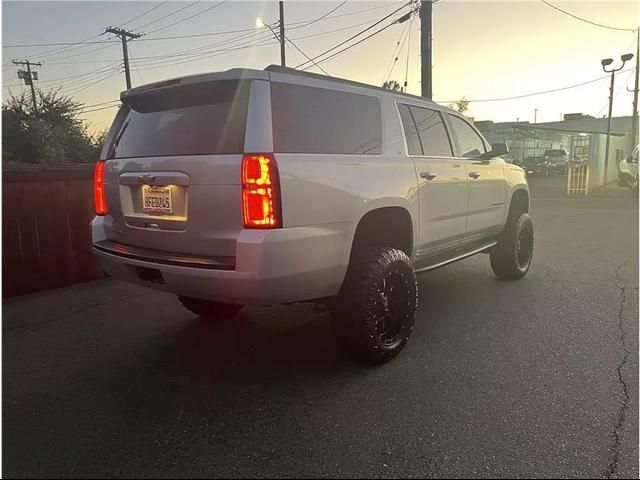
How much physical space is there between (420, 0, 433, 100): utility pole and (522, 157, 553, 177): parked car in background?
19.8 meters

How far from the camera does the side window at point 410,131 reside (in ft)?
13.3

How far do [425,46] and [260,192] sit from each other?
12.0 m

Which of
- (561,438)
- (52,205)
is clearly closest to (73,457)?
(561,438)

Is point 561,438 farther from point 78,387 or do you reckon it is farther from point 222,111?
point 78,387

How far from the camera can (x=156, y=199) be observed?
3.12m

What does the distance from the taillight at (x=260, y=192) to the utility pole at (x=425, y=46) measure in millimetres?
11525

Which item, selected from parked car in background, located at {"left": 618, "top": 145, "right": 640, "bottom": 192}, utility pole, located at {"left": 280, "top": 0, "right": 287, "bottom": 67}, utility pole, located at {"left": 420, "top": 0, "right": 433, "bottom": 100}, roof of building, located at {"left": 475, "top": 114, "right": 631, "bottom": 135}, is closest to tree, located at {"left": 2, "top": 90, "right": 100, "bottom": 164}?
utility pole, located at {"left": 280, "top": 0, "right": 287, "bottom": 67}

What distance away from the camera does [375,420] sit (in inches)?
109

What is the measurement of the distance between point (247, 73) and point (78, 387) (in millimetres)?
2302

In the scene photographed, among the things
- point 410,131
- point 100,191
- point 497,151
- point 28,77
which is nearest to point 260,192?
point 100,191

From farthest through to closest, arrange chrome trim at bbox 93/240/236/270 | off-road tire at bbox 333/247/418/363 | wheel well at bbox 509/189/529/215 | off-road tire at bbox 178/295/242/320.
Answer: wheel well at bbox 509/189/529/215 → off-road tire at bbox 178/295/242/320 → off-road tire at bbox 333/247/418/363 → chrome trim at bbox 93/240/236/270

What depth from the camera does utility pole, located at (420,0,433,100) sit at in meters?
13.1

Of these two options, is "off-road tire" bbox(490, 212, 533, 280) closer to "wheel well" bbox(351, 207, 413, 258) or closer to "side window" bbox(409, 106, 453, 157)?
"side window" bbox(409, 106, 453, 157)

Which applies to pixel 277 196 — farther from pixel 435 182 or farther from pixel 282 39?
pixel 282 39
